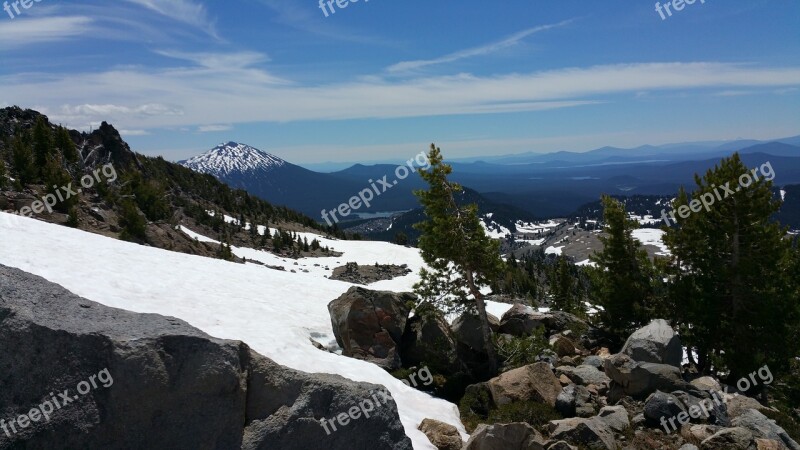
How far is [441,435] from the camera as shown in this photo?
1235 centimetres

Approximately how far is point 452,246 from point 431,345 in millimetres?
4253

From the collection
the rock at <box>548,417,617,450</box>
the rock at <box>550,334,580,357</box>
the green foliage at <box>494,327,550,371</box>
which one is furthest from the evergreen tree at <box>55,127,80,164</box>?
the rock at <box>548,417,617,450</box>

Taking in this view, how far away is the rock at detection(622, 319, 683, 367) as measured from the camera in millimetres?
19203

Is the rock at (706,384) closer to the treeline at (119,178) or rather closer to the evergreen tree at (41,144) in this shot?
the treeline at (119,178)

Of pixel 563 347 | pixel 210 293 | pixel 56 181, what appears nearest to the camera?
pixel 210 293

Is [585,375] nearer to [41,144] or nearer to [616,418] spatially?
[616,418]

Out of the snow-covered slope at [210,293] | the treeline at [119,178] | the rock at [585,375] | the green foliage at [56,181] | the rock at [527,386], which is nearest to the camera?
the rock at [527,386]

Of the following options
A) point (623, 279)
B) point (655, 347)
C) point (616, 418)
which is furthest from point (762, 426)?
point (623, 279)

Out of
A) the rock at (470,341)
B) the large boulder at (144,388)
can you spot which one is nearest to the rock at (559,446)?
the large boulder at (144,388)

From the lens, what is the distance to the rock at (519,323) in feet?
82.7

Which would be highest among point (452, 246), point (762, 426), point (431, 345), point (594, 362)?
point (452, 246)

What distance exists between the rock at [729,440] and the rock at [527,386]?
430cm

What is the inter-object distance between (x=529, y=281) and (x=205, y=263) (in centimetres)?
9375

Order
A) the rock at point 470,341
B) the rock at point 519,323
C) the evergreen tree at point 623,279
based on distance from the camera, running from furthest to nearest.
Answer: the evergreen tree at point 623,279 → the rock at point 519,323 → the rock at point 470,341
